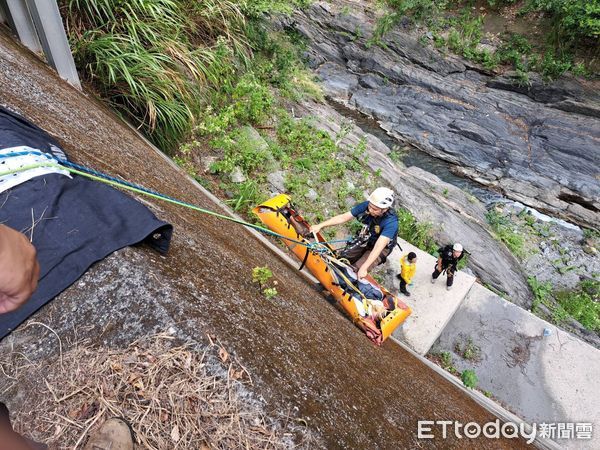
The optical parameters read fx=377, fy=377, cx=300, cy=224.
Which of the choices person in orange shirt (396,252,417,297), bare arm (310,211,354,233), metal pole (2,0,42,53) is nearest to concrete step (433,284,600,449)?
person in orange shirt (396,252,417,297)

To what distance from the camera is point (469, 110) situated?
12898 millimetres

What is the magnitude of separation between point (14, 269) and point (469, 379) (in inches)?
209

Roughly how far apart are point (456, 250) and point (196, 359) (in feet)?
14.2

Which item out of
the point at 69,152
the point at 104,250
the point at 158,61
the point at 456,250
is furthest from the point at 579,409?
the point at 158,61

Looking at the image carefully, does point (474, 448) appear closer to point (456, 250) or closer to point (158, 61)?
point (456, 250)

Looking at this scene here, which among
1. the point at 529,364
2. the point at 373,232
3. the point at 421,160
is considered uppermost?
the point at 373,232

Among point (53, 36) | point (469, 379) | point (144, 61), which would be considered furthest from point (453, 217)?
point (53, 36)

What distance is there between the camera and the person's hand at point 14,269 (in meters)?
1.10

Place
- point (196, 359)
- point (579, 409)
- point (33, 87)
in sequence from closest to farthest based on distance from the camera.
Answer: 1. point (196, 359)
2. point (33, 87)
3. point (579, 409)

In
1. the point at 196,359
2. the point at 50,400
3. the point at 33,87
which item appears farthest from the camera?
the point at 33,87

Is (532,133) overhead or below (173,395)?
below

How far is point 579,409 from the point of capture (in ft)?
16.6

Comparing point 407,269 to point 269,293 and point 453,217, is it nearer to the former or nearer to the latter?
point 269,293

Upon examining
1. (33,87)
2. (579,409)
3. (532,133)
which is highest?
(33,87)
